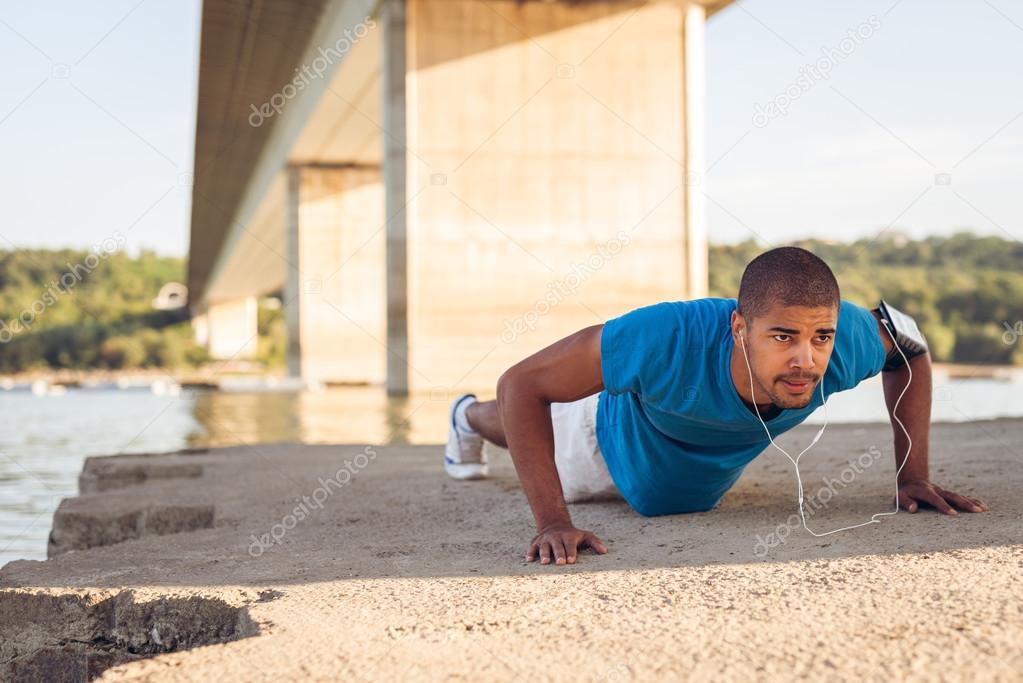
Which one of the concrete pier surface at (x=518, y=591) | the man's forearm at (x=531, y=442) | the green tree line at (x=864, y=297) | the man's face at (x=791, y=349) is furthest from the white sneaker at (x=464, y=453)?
the green tree line at (x=864, y=297)

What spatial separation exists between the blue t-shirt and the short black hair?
242 mm

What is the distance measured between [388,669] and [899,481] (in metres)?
2.30

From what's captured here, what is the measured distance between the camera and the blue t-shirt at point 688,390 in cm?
340

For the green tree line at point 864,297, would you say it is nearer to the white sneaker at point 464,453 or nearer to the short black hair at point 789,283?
the white sneaker at point 464,453

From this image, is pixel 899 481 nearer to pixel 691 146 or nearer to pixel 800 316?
pixel 800 316

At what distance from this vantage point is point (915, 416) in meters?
3.89

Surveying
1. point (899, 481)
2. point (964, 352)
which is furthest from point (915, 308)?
point (899, 481)

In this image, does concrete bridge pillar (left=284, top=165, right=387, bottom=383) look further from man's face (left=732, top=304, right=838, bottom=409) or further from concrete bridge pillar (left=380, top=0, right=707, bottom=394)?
man's face (left=732, top=304, right=838, bottom=409)

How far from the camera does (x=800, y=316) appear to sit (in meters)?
3.14

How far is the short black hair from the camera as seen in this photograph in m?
3.13

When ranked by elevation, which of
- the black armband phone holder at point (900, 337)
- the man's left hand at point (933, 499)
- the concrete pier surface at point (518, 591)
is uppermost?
the black armband phone holder at point (900, 337)

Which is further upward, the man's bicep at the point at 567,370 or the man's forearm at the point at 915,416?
the man's bicep at the point at 567,370

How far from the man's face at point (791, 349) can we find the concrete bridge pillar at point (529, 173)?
49.6ft

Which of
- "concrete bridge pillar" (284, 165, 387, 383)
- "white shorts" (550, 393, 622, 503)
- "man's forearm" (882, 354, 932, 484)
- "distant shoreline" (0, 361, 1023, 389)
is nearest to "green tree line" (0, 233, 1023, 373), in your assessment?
"distant shoreline" (0, 361, 1023, 389)
